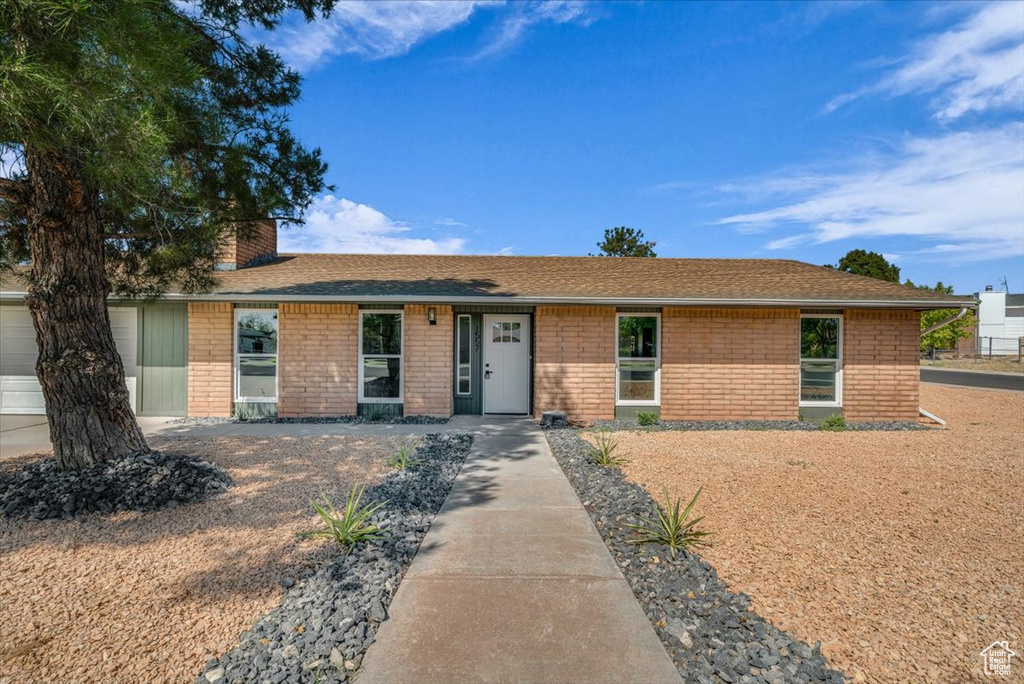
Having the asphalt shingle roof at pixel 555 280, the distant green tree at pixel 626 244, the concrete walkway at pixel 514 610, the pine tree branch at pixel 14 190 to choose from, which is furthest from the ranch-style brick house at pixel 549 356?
the distant green tree at pixel 626 244

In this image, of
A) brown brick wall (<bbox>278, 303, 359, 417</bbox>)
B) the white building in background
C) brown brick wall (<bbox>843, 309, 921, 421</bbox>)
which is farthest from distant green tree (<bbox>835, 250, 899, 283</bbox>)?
brown brick wall (<bbox>278, 303, 359, 417</bbox>)

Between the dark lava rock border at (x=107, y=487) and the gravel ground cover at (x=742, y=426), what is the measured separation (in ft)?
21.1

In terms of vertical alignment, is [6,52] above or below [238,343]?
above

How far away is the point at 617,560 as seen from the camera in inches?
139

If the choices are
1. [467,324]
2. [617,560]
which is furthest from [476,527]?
[467,324]

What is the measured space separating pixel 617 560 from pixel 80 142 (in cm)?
537

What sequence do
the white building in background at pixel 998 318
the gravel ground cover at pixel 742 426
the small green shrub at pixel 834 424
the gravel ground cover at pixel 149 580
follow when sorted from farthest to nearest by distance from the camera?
the white building in background at pixel 998 318 → the gravel ground cover at pixel 742 426 → the small green shrub at pixel 834 424 → the gravel ground cover at pixel 149 580

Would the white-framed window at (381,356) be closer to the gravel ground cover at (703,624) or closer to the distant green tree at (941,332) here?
the gravel ground cover at (703,624)

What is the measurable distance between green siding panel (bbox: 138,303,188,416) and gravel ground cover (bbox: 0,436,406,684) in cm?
587

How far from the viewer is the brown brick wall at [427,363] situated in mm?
9602

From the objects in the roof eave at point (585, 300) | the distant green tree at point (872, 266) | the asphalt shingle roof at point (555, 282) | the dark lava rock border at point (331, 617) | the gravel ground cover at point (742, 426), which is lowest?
the dark lava rock border at point (331, 617)

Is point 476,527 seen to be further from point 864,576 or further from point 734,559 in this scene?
point 864,576

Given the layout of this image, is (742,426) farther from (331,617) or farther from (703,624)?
(331,617)

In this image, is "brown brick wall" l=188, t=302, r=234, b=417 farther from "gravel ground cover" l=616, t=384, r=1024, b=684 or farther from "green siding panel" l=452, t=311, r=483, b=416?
"gravel ground cover" l=616, t=384, r=1024, b=684
